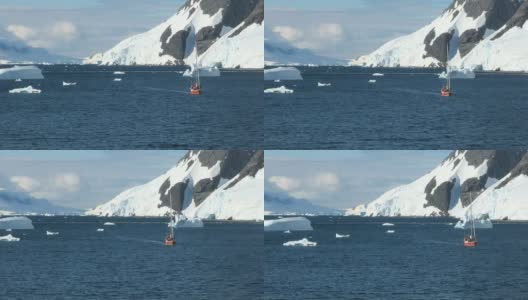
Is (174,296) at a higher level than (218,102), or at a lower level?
lower

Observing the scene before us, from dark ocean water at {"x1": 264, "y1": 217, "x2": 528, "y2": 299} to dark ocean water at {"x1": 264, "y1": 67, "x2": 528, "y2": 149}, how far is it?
1343cm

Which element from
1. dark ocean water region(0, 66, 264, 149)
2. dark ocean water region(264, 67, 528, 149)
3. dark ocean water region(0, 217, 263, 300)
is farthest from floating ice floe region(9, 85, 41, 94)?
dark ocean water region(264, 67, 528, 149)

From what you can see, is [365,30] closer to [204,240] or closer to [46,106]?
[204,240]

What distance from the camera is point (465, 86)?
642ft

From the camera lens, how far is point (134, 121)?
422 feet

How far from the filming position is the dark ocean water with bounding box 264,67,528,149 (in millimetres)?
120625

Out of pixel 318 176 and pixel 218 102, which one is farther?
pixel 318 176

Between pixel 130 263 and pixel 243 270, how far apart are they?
1988 cm

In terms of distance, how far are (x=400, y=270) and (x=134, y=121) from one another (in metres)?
34.0

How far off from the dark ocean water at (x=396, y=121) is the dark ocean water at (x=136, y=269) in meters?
15.9

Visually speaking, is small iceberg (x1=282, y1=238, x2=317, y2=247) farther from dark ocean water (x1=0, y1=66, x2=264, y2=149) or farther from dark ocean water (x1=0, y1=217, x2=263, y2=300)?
dark ocean water (x1=0, y1=66, x2=264, y2=149)

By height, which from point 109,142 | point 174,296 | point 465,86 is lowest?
point 174,296

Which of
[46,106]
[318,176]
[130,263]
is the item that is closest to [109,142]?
[130,263]

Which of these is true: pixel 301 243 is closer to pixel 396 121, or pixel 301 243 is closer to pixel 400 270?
pixel 396 121
